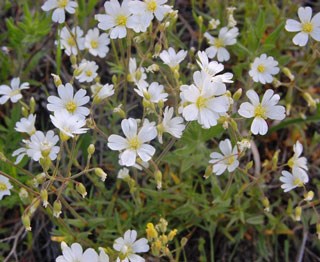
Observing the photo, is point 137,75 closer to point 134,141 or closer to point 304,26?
point 134,141

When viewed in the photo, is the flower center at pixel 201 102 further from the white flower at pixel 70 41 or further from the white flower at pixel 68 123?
the white flower at pixel 70 41

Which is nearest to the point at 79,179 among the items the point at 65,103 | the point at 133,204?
the point at 133,204

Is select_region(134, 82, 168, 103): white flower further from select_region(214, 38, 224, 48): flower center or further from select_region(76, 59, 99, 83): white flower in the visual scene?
select_region(214, 38, 224, 48): flower center

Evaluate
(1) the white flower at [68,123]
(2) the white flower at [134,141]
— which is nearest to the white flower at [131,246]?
(2) the white flower at [134,141]

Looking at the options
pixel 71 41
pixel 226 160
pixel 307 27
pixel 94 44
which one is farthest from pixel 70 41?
pixel 307 27

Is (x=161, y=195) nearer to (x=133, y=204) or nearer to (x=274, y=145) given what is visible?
(x=133, y=204)

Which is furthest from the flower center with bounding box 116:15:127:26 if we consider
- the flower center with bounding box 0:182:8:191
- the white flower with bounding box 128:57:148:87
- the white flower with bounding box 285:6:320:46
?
the flower center with bounding box 0:182:8:191
